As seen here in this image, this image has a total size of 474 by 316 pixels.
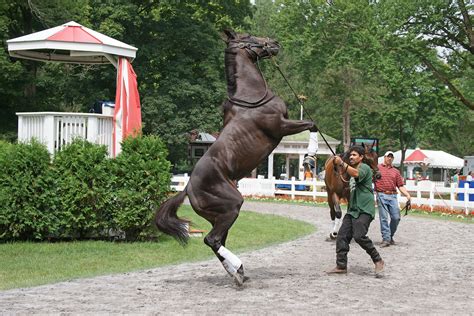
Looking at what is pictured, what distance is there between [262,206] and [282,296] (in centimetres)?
1812

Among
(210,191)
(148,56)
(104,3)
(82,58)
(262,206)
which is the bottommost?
(262,206)

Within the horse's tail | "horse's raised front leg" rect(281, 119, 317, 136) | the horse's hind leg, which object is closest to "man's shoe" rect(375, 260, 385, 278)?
the horse's hind leg

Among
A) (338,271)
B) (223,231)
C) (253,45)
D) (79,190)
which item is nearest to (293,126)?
(253,45)

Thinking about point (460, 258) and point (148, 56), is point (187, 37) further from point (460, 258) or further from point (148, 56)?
point (460, 258)

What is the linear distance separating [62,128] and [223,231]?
744cm

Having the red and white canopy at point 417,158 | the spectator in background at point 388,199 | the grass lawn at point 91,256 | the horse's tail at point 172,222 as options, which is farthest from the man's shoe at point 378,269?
the red and white canopy at point 417,158

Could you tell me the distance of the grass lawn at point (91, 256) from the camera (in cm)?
942

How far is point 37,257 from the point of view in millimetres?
10961

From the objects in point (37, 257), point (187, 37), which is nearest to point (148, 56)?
point (187, 37)

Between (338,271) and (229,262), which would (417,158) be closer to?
(338,271)

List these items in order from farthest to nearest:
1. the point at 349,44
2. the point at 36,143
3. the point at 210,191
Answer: the point at 349,44, the point at 36,143, the point at 210,191

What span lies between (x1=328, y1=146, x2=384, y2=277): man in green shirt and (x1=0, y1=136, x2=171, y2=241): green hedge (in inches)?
192

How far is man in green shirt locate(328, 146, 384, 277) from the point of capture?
8.88 m

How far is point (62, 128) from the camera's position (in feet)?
47.1
